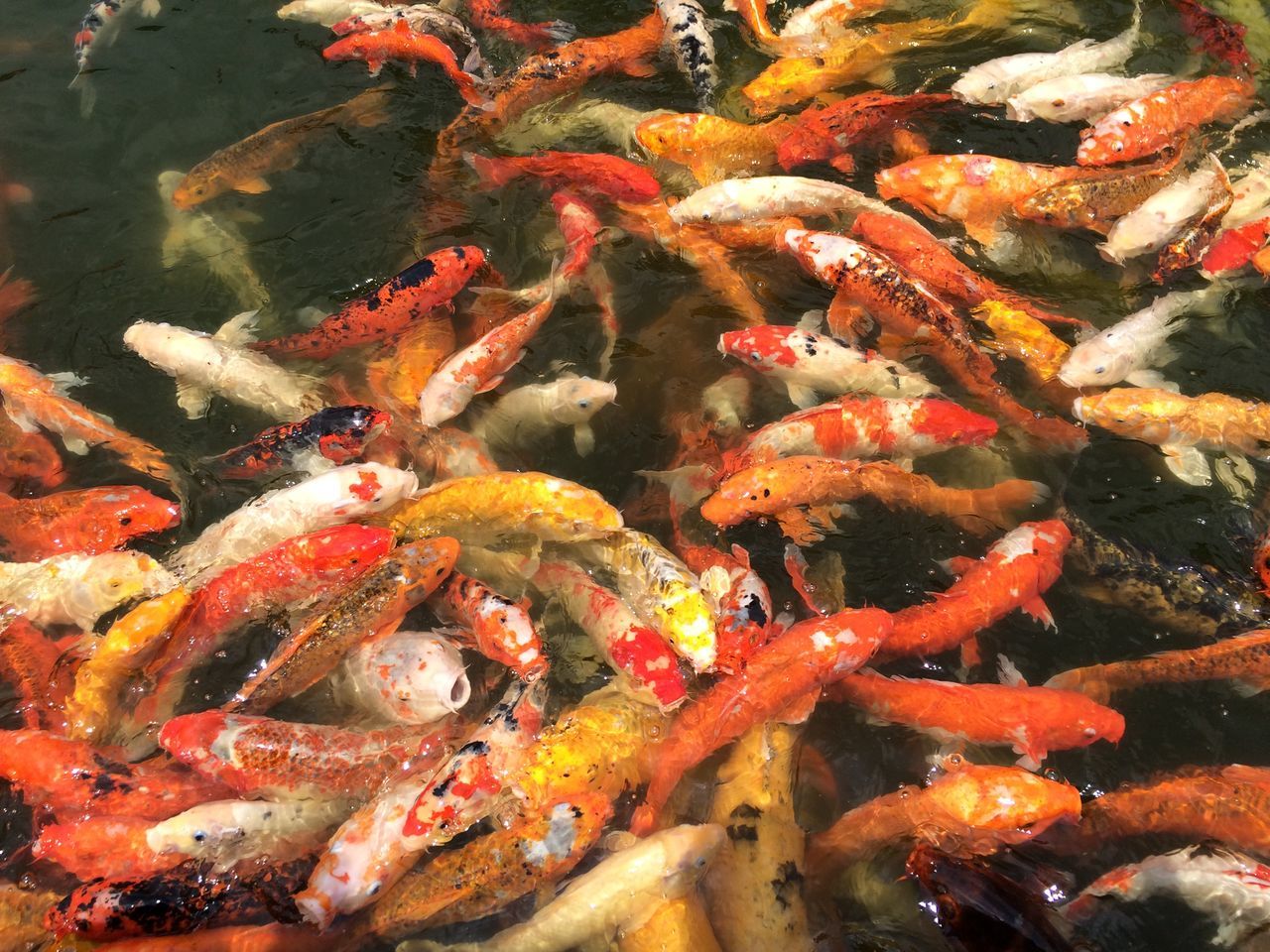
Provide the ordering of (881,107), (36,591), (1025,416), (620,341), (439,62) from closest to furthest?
1. (36,591)
2. (1025,416)
3. (620,341)
4. (881,107)
5. (439,62)

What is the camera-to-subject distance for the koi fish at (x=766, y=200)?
18.0ft

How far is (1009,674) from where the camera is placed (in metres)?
3.96

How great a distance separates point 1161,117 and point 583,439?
424 cm

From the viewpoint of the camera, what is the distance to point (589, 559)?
4.43 metres

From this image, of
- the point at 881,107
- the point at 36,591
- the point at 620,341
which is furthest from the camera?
the point at 881,107

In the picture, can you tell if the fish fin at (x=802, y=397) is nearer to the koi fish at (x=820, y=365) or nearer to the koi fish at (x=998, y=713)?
the koi fish at (x=820, y=365)

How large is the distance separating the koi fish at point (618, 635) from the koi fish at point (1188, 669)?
163 cm

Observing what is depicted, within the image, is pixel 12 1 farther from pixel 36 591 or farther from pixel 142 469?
pixel 36 591

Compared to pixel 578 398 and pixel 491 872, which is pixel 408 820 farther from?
pixel 578 398

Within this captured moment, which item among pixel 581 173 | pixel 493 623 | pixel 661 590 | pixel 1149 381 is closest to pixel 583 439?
pixel 661 590

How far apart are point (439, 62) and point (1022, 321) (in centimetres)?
432

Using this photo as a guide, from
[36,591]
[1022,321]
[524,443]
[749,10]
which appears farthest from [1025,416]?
[36,591]

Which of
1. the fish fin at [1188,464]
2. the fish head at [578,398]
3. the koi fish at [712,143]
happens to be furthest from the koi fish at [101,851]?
the fish fin at [1188,464]

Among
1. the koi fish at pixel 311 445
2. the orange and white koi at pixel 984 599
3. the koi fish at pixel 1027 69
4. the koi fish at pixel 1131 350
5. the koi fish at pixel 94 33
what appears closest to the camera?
the orange and white koi at pixel 984 599
